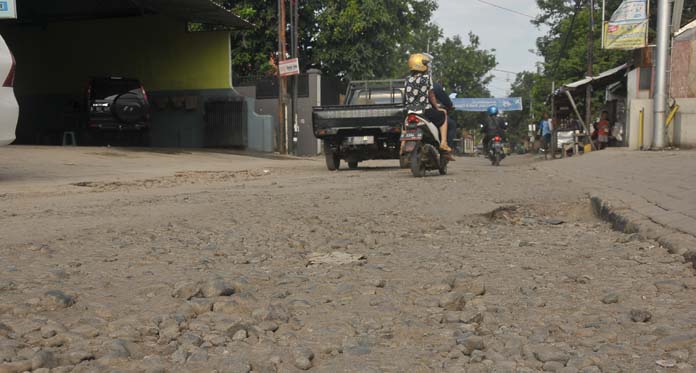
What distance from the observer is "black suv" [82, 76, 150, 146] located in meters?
19.2

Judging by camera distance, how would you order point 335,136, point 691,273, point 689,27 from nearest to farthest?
point 691,273 < point 335,136 < point 689,27

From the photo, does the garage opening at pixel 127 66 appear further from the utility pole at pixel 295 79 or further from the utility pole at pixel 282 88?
the utility pole at pixel 295 79

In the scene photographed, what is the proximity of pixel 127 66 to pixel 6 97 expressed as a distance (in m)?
17.4

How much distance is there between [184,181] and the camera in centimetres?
1071

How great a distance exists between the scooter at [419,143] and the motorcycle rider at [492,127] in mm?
7332

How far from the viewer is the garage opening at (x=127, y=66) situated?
23859 mm

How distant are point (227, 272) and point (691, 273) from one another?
2278 millimetres

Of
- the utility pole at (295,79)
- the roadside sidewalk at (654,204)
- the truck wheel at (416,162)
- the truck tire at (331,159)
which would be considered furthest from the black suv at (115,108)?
the roadside sidewalk at (654,204)

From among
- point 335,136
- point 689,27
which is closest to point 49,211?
point 335,136

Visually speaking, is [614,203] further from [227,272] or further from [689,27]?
[689,27]

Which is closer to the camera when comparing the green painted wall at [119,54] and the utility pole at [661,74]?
the utility pole at [661,74]

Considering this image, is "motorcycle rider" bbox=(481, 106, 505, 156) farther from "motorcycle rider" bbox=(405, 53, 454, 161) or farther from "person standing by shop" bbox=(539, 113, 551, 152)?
"person standing by shop" bbox=(539, 113, 551, 152)

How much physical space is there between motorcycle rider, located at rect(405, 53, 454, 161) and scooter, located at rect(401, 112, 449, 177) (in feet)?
0.49

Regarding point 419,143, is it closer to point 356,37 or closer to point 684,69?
point 684,69
